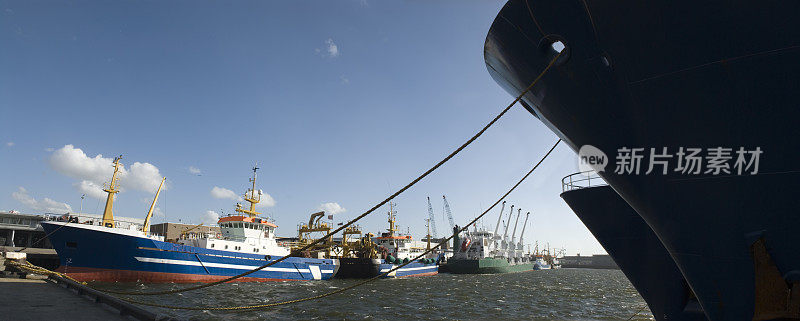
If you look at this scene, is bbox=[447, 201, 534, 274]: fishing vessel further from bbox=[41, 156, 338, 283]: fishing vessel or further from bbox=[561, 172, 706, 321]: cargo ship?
bbox=[561, 172, 706, 321]: cargo ship

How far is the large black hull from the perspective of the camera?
647 cm

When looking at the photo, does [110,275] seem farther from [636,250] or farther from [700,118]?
[700,118]

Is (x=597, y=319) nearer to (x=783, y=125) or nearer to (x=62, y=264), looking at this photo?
(x=783, y=125)

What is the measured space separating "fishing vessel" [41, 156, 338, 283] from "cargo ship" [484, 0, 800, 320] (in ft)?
74.9

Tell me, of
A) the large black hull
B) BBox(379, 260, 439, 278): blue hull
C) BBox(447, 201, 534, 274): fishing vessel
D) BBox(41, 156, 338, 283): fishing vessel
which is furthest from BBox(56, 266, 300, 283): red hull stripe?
BBox(447, 201, 534, 274): fishing vessel

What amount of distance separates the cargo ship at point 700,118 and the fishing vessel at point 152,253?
74.9 ft

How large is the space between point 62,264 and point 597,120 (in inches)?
1051

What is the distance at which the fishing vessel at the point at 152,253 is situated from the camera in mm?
19766

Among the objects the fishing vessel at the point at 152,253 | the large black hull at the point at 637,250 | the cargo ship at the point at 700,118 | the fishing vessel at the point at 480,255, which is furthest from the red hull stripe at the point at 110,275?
the fishing vessel at the point at 480,255

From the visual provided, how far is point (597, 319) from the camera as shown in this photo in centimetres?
1489

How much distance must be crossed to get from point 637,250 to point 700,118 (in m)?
3.79

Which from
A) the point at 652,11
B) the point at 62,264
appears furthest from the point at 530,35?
the point at 62,264

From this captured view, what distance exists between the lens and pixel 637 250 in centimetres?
712

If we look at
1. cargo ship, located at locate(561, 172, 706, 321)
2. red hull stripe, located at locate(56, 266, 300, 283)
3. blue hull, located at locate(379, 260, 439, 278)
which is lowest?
blue hull, located at locate(379, 260, 439, 278)
